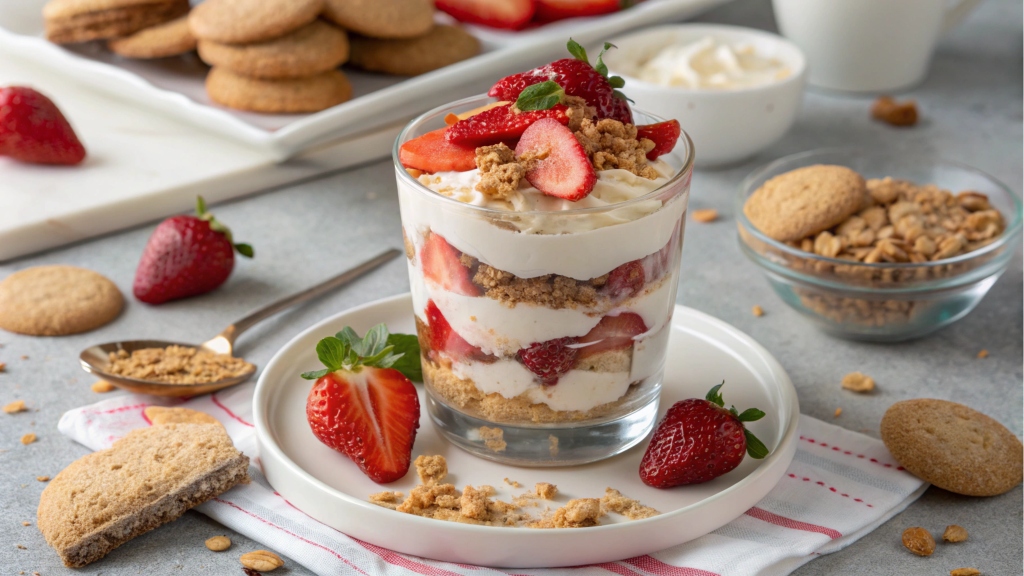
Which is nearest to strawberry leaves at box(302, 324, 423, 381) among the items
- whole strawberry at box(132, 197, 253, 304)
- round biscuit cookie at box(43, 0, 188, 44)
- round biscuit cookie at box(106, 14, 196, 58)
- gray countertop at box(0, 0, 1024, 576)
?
gray countertop at box(0, 0, 1024, 576)

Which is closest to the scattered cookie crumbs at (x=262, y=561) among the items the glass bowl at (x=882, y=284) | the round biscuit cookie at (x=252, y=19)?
the glass bowl at (x=882, y=284)

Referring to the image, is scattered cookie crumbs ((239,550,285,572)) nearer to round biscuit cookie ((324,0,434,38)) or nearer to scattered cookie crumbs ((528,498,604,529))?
scattered cookie crumbs ((528,498,604,529))

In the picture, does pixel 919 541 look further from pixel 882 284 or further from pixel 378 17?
pixel 378 17

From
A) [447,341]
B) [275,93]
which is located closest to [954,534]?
[447,341]

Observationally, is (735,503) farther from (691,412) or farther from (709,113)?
(709,113)

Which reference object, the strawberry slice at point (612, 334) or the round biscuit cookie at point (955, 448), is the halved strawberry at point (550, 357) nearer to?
the strawberry slice at point (612, 334)

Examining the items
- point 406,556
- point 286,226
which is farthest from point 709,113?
point 406,556
